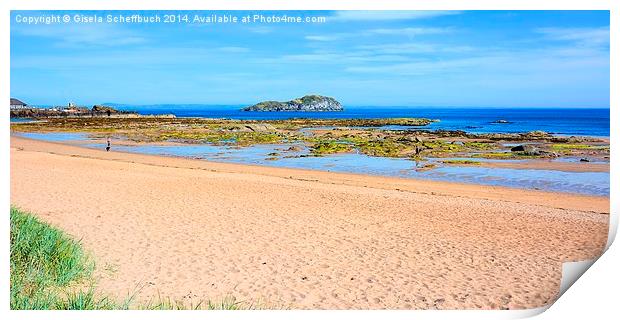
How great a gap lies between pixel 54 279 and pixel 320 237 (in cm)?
444

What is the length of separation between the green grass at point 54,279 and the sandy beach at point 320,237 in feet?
0.85

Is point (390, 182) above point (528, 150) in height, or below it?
below

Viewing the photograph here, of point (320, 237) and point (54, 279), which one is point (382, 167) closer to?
point (320, 237)

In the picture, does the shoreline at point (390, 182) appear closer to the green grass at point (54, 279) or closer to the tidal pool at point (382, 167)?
the tidal pool at point (382, 167)

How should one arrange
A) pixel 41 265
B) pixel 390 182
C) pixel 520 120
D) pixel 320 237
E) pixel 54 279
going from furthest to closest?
pixel 520 120, pixel 390 182, pixel 320 237, pixel 41 265, pixel 54 279

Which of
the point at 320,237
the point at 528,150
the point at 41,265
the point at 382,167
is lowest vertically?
the point at 320,237

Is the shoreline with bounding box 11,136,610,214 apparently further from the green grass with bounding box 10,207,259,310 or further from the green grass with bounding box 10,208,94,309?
the green grass with bounding box 10,208,94,309

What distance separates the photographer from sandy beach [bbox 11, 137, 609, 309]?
7.13 metres

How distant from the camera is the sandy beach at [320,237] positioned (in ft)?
23.4

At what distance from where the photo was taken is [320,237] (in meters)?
9.81

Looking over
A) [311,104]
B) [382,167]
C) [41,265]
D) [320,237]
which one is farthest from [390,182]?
[311,104]

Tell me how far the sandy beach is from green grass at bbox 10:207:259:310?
10.3 inches

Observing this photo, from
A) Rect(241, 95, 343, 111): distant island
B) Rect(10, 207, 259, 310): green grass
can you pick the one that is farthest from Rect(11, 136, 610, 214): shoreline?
Rect(241, 95, 343, 111): distant island

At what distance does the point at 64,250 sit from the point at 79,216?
3762 mm
